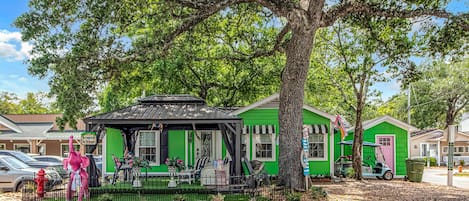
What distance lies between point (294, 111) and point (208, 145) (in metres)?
6.18

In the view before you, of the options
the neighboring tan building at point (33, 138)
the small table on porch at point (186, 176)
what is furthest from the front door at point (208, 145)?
the neighboring tan building at point (33, 138)

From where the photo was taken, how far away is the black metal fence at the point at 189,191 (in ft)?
37.2

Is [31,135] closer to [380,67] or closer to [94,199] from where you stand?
[94,199]

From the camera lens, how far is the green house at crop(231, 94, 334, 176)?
57.3ft

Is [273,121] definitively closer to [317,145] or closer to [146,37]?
[317,145]

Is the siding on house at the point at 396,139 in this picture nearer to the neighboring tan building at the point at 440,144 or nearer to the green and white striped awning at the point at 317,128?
the green and white striped awning at the point at 317,128

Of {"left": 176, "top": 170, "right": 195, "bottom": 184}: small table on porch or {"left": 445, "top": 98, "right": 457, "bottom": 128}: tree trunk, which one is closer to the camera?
{"left": 176, "top": 170, "right": 195, "bottom": 184}: small table on porch

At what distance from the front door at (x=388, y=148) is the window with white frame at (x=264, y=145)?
6329 millimetres

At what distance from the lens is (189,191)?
12.2 meters

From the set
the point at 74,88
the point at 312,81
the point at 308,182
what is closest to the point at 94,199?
the point at 74,88

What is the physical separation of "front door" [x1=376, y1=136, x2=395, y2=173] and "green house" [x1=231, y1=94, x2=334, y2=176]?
441 centimetres

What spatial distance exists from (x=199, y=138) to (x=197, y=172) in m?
3.17

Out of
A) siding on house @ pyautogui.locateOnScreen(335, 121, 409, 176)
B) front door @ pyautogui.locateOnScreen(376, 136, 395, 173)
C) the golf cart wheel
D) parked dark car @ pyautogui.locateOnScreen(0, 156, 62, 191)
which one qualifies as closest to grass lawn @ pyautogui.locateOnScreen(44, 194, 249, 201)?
parked dark car @ pyautogui.locateOnScreen(0, 156, 62, 191)

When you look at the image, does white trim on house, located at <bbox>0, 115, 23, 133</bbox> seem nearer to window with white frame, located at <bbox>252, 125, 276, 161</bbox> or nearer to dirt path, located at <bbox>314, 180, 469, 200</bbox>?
window with white frame, located at <bbox>252, 125, 276, 161</bbox>
